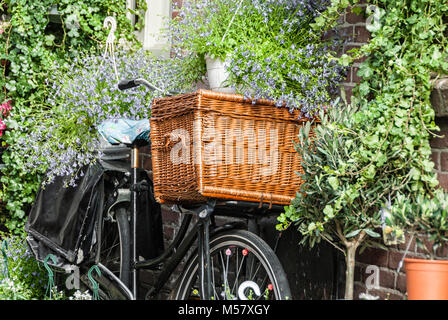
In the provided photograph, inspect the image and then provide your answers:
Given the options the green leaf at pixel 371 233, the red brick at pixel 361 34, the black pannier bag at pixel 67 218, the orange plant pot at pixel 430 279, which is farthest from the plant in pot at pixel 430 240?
the black pannier bag at pixel 67 218

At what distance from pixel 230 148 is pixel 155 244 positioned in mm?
1201

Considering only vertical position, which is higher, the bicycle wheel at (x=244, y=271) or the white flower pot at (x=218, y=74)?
the white flower pot at (x=218, y=74)

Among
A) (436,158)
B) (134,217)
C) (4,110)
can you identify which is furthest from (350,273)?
(4,110)

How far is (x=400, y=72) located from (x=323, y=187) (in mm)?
542

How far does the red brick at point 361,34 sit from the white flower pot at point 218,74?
659 mm

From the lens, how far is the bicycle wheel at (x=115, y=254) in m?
3.45

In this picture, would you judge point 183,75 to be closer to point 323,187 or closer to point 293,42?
point 293,42

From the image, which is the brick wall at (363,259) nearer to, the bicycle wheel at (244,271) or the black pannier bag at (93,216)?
the bicycle wheel at (244,271)

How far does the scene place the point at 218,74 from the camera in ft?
9.52

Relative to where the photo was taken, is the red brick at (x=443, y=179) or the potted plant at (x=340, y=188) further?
the red brick at (x=443, y=179)

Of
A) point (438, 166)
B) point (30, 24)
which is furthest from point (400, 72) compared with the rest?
point (30, 24)

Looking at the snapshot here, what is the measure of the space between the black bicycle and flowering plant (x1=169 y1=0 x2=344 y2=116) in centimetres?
44

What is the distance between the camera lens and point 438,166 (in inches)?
104

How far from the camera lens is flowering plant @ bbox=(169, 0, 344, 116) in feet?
9.04
